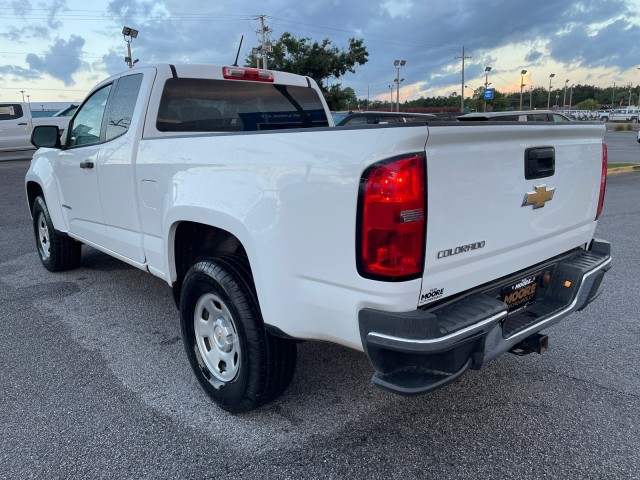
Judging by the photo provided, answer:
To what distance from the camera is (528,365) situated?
135 inches

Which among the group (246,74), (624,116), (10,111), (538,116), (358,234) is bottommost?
(624,116)

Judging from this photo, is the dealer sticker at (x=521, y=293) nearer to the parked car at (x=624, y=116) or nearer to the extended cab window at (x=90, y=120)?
the extended cab window at (x=90, y=120)

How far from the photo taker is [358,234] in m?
2.06

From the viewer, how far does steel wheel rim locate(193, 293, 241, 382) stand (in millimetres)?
2841

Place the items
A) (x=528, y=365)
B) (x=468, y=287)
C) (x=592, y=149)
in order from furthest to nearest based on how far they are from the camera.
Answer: (x=528, y=365) → (x=592, y=149) → (x=468, y=287)

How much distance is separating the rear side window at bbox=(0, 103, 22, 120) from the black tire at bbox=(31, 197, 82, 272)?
15.3 m

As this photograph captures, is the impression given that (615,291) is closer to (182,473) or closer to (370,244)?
(370,244)

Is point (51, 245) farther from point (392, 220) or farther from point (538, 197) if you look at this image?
point (538, 197)

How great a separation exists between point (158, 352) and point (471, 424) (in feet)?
7.28

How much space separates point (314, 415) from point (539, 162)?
5.95 feet

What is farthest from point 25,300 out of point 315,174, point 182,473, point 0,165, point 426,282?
point 0,165

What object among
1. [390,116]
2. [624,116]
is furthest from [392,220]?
[624,116]

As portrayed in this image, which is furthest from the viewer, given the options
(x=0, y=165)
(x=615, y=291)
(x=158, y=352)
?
(x=0, y=165)

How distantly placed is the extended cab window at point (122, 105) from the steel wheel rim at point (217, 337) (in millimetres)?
1558
